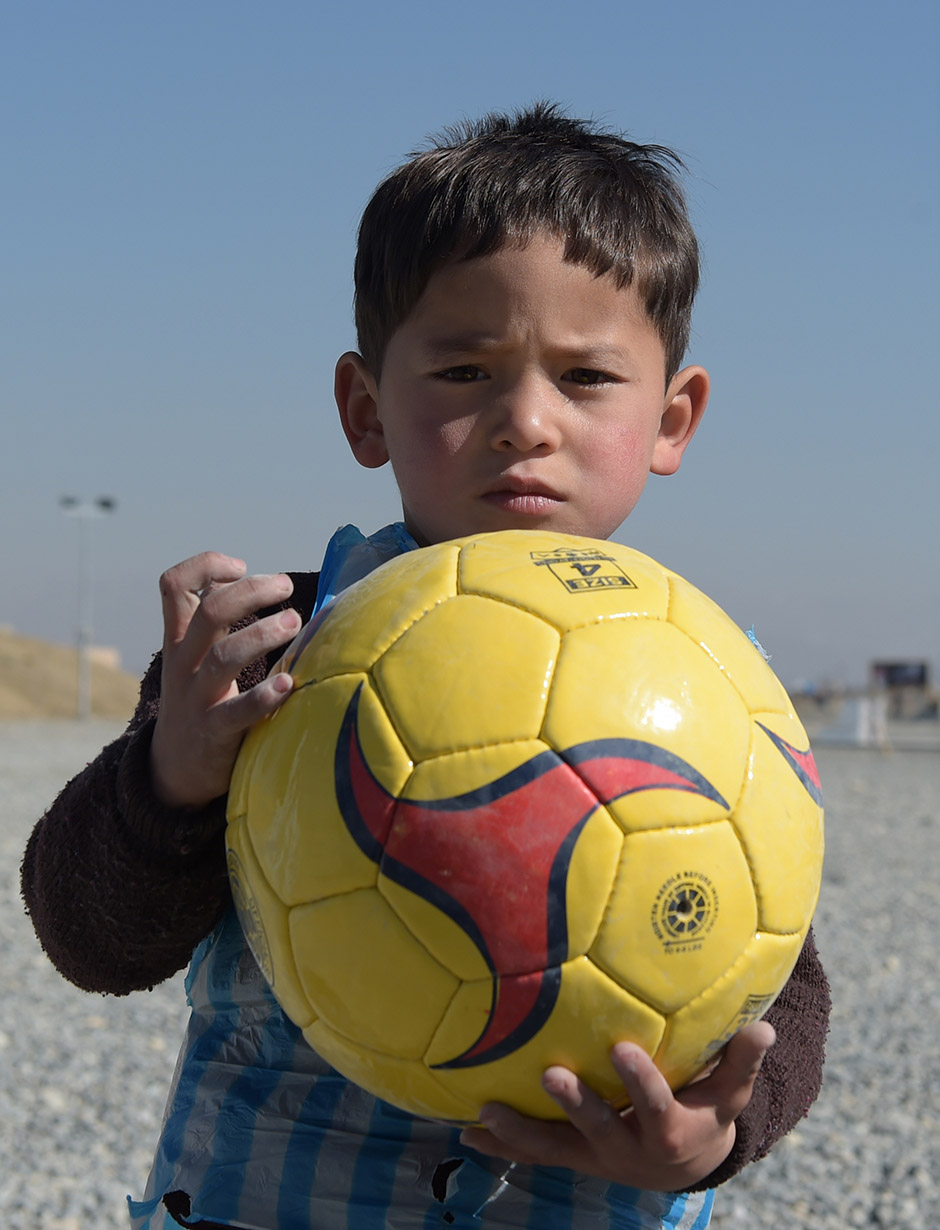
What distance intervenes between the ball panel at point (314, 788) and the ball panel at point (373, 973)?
→ 0.10 feet

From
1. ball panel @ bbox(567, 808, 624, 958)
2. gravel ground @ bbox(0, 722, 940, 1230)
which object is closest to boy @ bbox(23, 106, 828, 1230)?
ball panel @ bbox(567, 808, 624, 958)

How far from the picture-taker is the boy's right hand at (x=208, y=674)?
1612mm

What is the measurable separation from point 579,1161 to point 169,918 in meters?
0.75

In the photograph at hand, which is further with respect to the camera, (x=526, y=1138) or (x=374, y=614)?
(x=374, y=614)

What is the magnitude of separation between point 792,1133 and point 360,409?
14.4 feet

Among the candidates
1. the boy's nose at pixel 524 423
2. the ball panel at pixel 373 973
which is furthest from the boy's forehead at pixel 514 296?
the ball panel at pixel 373 973

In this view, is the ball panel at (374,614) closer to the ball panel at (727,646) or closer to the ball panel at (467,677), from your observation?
the ball panel at (467,677)

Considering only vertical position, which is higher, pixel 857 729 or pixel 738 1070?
pixel 738 1070

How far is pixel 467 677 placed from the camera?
143 cm

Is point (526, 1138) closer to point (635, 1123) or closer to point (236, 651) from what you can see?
point (635, 1123)

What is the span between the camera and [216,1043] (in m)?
1.88

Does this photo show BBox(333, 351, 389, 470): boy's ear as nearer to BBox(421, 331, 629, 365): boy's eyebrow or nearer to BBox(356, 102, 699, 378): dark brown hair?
BBox(356, 102, 699, 378): dark brown hair

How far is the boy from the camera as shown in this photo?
1680mm

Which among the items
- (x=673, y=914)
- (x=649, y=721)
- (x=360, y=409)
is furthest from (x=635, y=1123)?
(x=360, y=409)
